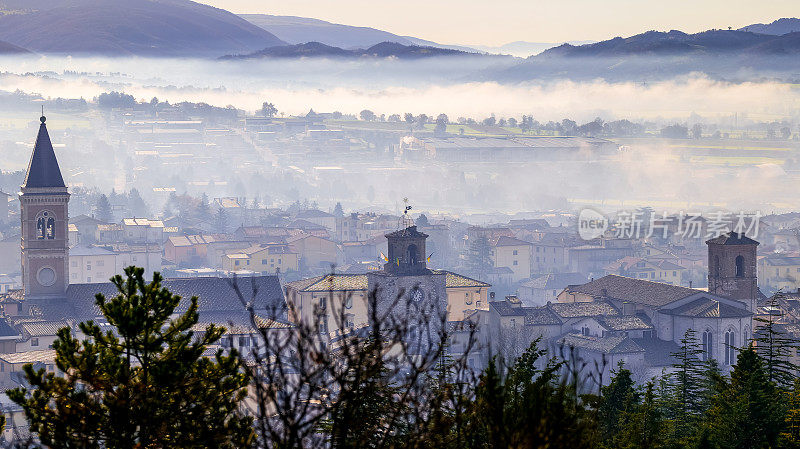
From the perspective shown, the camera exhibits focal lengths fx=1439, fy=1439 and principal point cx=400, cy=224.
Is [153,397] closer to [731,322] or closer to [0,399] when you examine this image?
[0,399]

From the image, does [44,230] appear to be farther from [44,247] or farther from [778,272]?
[778,272]

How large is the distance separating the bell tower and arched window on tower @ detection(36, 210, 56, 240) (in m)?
21.2

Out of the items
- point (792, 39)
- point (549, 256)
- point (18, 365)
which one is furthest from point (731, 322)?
point (792, 39)

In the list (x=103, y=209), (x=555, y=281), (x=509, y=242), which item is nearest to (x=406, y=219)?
(x=509, y=242)

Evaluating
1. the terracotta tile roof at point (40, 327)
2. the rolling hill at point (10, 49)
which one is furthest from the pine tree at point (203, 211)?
the terracotta tile roof at point (40, 327)

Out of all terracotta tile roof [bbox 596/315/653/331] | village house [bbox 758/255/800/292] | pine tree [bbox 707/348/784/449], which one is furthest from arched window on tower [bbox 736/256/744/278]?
village house [bbox 758/255/800/292]

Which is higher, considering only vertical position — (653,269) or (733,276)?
(733,276)

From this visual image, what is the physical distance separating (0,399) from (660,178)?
4973 inches

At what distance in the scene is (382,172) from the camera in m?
168

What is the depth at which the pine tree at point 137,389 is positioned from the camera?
446 inches

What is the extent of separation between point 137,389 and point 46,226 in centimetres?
3693

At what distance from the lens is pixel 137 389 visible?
464 inches

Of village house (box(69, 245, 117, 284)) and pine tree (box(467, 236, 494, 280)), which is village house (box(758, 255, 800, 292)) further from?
village house (box(69, 245, 117, 284))

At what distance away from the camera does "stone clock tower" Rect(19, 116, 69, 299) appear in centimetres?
4716
